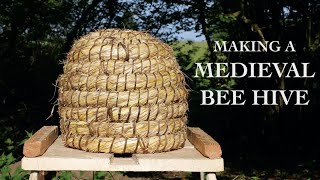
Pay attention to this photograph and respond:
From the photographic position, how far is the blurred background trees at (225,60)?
756 cm

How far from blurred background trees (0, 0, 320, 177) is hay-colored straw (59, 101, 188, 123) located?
4634 mm

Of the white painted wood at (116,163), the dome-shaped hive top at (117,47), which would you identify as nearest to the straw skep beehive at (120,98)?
the dome-shaped hive top at (117,47)

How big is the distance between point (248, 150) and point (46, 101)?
329cm

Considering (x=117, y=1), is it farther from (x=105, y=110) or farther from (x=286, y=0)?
(x=105, y=110)

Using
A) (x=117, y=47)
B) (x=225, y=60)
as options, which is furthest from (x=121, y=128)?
(x=225, y=60)

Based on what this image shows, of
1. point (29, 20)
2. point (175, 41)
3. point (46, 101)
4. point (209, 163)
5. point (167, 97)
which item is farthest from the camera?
point (175, 41)

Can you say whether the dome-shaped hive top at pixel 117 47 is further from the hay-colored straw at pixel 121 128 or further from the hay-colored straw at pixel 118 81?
the hay-colored straw at pixel 121 128

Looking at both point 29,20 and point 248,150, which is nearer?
point 248,150

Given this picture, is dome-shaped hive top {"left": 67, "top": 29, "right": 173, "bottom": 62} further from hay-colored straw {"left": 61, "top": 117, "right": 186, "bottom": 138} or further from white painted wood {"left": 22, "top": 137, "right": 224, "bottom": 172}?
white painted wood {"left": 22, "top": 137, "right": 224, "bottom": 172}

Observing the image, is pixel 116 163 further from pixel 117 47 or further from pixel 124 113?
pixel 117 47

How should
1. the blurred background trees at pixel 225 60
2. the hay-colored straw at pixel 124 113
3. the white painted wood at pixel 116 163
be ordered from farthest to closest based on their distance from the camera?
the blurred background trees at pixel 225 60
the hay-colored straw at pixel 124 113
the white painted wood at pixel 116 163

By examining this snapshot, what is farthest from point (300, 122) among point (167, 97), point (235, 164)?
point (167, 97)

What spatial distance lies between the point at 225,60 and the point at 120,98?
6.92 meters

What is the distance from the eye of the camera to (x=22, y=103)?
7.64 meters
